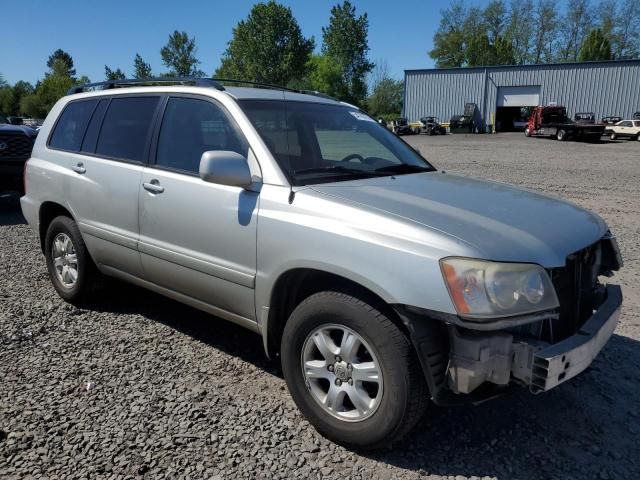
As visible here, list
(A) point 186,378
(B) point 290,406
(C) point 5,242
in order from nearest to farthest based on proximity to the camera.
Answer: (B) point 290,406, (A) point 186,378, (C) point 5,242

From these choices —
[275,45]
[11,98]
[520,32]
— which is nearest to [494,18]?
[520,32]

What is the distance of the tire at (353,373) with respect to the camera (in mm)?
2443

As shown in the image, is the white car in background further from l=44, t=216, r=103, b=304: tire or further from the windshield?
l=44, t=216, r=103, b=304: tire

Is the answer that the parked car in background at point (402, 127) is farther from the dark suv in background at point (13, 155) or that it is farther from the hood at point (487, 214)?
the hood at point (487, 214)

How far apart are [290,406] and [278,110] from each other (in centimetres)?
190

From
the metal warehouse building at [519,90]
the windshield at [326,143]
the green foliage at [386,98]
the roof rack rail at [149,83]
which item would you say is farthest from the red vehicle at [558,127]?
the green foliage at [386,98]

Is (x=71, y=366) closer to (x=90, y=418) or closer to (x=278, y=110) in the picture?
(x=90, y=418)

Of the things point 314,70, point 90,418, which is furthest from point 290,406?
point 314,70

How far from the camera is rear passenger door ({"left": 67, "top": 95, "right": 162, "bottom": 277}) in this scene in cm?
381

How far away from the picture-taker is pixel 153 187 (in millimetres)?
3574

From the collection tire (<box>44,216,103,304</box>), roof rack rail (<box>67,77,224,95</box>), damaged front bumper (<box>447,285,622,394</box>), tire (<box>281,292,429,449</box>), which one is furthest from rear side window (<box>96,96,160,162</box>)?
damaged front bumper (<box>447,285,622,394</box>)

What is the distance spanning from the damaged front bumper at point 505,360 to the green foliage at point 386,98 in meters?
80.4

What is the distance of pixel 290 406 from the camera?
10.3 ft

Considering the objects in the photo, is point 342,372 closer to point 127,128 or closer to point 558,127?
point 127,128
